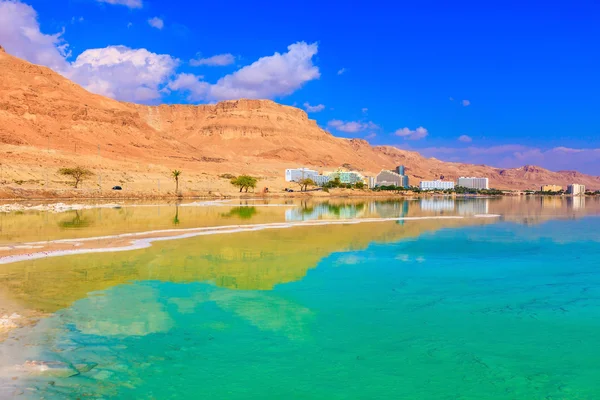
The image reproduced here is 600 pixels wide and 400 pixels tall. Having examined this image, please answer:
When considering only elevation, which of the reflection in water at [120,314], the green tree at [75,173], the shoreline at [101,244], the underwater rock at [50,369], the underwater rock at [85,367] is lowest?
the underwater rock at [85,367]

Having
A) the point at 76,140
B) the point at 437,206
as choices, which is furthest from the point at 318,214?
the point at 76,140

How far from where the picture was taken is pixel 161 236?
91.3ft

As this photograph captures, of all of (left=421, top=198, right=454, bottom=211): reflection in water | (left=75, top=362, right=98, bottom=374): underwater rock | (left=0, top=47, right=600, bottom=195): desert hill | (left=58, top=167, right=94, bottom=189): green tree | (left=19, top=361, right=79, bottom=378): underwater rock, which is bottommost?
(left=75, top=362, right=98, bottom=374): underwater rock

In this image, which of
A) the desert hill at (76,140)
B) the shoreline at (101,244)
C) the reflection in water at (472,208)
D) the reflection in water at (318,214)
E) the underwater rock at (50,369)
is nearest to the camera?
the underwater rock at (50,369)

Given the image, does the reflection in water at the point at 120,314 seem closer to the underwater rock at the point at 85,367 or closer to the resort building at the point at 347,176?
the underwater rock at the point at 85,367

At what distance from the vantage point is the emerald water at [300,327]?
27.4 feet

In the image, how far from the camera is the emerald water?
27.4 ft

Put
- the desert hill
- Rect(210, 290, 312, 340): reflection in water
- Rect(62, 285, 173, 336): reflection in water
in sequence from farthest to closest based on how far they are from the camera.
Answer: the desert hill → Rect(210, 290, 312, 340): reflection in water → Rect(62, 285, 173, 336): reflection in water

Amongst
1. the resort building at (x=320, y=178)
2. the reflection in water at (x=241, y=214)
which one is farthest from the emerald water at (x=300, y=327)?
the resort building at (x=320, y=178)

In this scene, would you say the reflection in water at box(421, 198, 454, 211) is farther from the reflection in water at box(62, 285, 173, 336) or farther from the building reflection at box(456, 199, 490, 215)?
the reflection in water at box(62, 285, 173, 336)

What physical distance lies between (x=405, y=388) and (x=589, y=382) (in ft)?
11.2

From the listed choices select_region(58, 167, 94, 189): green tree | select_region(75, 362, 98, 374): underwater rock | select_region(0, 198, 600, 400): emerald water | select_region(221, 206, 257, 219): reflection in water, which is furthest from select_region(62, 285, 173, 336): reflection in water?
select_region(58, 167, 94, 189): green tree

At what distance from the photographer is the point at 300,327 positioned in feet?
37.4

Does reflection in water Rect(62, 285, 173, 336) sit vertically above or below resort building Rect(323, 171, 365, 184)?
below
